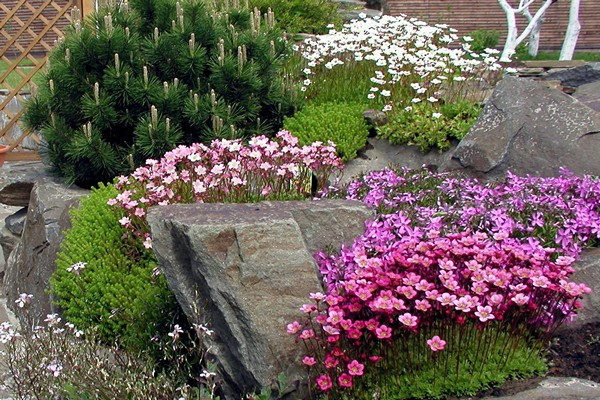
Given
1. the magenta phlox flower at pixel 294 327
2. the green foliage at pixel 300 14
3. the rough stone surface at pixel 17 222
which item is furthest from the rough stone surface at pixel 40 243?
the green foliage at pixel 300 14

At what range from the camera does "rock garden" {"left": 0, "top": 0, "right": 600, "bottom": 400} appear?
12.6 ft

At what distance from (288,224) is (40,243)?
122 inches

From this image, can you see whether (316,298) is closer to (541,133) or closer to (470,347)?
(470,347)

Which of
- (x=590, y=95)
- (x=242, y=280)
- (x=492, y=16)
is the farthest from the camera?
(x=492, y=16)

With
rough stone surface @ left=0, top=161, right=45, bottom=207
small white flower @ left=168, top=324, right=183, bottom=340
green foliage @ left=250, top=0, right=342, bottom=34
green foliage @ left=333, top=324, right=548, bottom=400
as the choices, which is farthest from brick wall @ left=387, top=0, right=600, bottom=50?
small white flower @ left=168, top=324, right=183, bottom=340

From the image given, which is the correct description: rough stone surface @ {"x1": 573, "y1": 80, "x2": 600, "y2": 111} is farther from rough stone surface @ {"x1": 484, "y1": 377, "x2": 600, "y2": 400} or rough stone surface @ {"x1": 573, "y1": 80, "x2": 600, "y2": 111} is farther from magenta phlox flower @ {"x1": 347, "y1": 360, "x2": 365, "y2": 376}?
magenta phlox flower @ {"x1": 347, "y1": 360, "x2": 365, "y2": 376}

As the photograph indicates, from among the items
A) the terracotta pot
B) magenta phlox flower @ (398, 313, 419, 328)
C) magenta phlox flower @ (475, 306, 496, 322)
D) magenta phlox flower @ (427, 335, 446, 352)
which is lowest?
the terracotta pot

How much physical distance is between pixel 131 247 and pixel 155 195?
1.43 ft

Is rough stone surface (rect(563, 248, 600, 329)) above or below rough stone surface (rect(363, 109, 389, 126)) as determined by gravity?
above

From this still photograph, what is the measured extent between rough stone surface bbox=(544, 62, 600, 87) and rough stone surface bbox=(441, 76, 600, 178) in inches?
187

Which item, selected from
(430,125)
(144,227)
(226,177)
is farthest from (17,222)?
(430,125)

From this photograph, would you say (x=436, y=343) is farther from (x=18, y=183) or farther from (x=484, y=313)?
(x=18, y=183)

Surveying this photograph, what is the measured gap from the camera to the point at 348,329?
3.63 meters

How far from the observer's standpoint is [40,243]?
6594 mm
